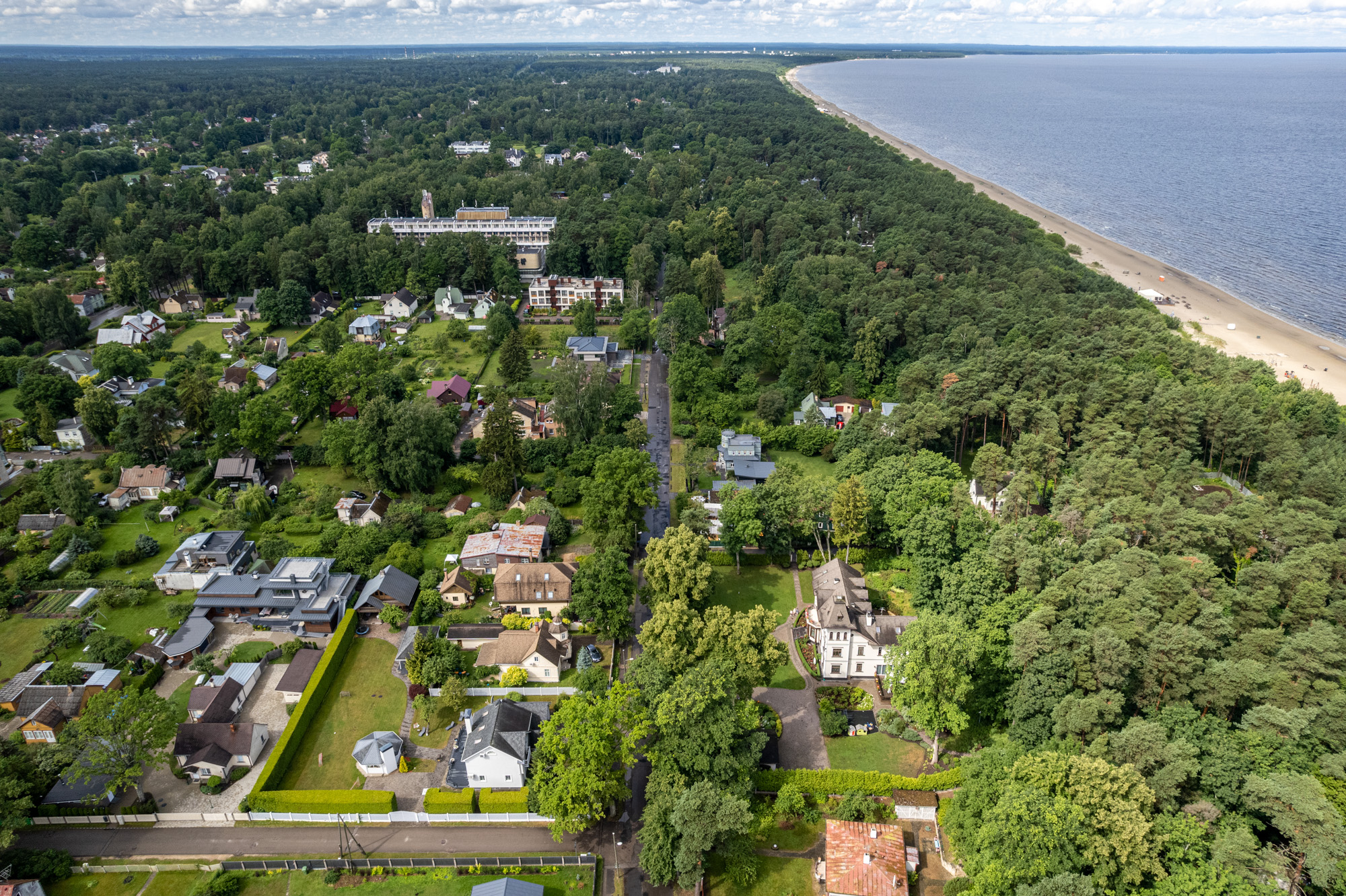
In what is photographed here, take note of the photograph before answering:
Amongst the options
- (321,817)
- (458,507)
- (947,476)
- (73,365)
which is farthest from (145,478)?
(947,476)

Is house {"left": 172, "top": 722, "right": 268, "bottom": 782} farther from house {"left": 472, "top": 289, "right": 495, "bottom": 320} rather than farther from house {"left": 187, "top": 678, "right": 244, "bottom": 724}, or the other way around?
house {"left": 472, "top": 289, "right": 495, "bottom": 320}

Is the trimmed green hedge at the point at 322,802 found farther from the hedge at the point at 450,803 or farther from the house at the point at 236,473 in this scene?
the house at the point at 236,473

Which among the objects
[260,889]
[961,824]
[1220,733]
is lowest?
[260,889]

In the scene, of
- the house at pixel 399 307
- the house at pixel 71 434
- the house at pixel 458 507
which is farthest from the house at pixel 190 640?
the house at pixel 399 307

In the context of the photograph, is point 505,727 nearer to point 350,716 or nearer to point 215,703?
point 350,716

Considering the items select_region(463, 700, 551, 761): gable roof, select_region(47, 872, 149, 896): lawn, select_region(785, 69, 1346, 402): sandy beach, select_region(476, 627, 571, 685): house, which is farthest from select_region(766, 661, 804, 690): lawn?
select_region(785, 69, 1346, 402): sandy beach

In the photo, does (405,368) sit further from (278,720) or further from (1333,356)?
(1333,356)

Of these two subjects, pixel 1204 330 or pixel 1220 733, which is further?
pixel 1204 330

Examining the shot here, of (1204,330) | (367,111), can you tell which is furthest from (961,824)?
(367,111)
